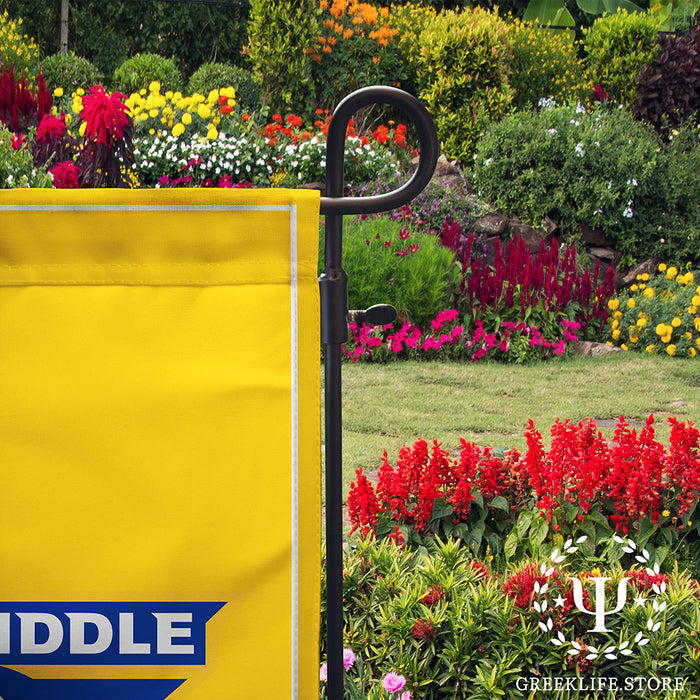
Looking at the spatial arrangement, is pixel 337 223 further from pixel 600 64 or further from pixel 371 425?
pixel 600 64

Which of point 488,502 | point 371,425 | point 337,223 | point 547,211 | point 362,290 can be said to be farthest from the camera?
Answer: point 547,211

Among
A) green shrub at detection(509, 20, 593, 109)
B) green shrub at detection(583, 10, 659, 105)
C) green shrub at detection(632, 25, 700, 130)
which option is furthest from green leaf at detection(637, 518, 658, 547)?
green shrub at detection(509, 20, 593, 109)

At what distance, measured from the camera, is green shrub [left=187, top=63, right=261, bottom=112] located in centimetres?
1129

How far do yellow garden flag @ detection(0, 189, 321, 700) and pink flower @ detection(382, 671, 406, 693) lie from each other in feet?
Result: 2.60

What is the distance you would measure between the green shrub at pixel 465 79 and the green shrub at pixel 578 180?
1363 millimetres

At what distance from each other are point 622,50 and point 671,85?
1.33 m

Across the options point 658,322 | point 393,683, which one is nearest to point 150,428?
point 393,683

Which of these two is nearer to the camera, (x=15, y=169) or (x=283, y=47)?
(x=15, y=169)

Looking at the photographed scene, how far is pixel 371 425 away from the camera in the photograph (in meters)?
4.48

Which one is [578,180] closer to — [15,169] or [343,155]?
[15,169]

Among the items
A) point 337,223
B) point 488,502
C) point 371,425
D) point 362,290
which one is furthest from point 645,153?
point 337,223

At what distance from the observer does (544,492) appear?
7.59 feet

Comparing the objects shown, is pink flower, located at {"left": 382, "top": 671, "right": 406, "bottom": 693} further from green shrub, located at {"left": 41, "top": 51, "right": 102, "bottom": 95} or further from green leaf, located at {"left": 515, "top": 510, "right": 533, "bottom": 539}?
green shrub, located at {"left": 41, "top": 51, "right": 102, "bottom": 95}

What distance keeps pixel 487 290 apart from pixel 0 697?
5706 millimetres
